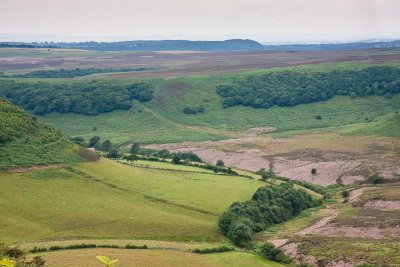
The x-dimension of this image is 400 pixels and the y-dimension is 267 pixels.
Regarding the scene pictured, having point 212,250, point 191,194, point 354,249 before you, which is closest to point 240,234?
point 212,250

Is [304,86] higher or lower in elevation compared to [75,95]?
higher

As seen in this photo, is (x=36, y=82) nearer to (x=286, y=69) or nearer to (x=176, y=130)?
(x=176, y=130)

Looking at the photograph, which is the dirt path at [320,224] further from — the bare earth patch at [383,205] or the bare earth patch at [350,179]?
the bare earth patch at [350,179]

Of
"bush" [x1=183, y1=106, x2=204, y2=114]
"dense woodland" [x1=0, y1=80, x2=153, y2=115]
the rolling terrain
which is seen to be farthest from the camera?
"dense woodland" [x1=0, y1=80, x2=153, y2=115]

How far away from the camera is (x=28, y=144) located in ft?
241

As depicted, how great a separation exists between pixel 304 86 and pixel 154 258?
125m

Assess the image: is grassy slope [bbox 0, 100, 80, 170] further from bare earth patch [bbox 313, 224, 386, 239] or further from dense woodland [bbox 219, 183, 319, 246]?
bare earth patch [bbox 313, 224, 386, 239]

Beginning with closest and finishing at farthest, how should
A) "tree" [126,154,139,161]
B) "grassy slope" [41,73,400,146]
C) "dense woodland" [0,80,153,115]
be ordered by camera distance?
"tree" [126,154,139,161], "grassy slope" [41,73,400,146], "dense woodland" [0,80,153,115]

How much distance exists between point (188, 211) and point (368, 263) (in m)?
25.0

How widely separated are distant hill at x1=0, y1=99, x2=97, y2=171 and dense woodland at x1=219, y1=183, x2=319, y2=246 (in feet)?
78.1

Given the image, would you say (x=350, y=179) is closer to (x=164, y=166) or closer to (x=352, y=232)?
(x=164, y=166)

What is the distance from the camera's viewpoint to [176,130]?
461ft

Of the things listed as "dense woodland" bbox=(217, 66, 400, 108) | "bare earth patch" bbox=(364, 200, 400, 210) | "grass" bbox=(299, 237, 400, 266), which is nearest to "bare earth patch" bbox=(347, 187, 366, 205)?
"bare earth patch" bbox=(364, 200, 400, 210)

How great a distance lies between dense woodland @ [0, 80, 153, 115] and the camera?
156 metres
